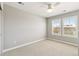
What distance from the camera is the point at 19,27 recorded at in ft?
14.5

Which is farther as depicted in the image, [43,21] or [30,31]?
[43,21]

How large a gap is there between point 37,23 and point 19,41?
7.85 ft

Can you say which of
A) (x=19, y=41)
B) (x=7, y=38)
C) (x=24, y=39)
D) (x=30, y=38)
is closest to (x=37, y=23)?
(x=30, y=38)

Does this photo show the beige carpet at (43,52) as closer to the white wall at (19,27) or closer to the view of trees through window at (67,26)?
the white wall at (19,27)

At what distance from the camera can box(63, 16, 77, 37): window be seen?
5.17 metres

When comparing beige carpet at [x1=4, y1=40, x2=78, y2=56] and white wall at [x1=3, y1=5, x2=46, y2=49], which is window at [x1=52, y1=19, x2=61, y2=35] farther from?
beige carpet at [x1=4, y1=40, x2=78, y2=56]

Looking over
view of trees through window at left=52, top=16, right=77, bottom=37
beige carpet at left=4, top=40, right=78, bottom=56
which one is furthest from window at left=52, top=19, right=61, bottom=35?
beige carpet at left=4, top=40, right=78, bottom=56

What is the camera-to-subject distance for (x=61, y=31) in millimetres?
6078

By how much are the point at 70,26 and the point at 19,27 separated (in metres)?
3.74

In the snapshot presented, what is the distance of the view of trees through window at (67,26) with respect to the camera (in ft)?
17.1

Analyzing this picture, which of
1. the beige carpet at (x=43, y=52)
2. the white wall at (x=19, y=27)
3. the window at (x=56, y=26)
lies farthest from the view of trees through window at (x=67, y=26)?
the beige carpet at (x=43, y=52)

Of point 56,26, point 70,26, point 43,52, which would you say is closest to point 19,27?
point 43,52

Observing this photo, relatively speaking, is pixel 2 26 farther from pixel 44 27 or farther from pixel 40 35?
pixel 44 27

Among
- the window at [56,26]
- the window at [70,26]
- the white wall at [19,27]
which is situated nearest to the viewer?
the white wall at [19,27]
